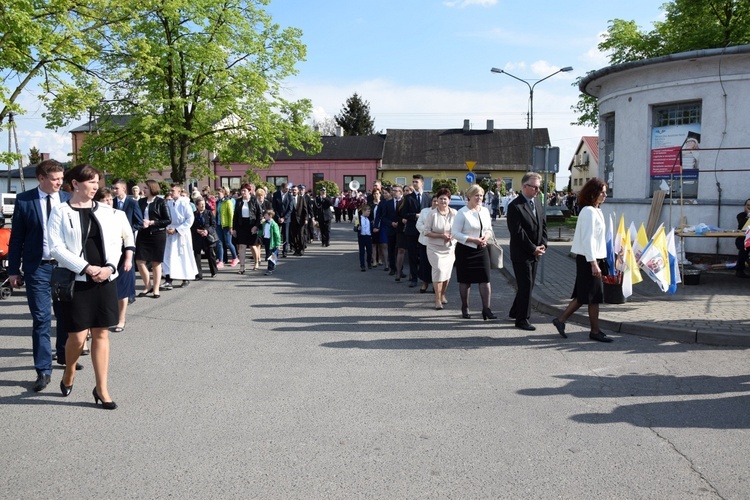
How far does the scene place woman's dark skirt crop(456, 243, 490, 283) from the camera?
876cm

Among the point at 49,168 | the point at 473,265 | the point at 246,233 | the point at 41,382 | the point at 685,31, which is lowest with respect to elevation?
the point at 41,382

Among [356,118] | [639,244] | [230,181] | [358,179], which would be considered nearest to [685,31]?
[639,244]

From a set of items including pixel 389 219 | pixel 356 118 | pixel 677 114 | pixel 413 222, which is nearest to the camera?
pixel 413 222

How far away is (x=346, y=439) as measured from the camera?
4418 millimetres

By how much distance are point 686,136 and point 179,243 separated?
9.97 metres

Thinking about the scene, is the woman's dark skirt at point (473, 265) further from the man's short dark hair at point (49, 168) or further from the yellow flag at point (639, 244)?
the man's short dark hair at point (49, 168)

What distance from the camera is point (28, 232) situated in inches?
232

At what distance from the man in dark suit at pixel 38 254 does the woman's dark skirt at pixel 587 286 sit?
17.7 ft

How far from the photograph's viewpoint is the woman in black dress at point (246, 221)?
1399cm

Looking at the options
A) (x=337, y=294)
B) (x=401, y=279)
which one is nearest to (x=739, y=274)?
(x=401, y=279)

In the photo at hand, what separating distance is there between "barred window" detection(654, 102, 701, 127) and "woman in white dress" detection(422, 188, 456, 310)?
6.29 meters

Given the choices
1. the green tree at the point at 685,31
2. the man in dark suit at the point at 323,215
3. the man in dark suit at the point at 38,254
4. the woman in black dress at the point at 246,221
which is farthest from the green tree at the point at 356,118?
the man in dark suit at the point at 38,254

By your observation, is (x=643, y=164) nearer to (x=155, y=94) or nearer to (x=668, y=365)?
(x=668, y=365)

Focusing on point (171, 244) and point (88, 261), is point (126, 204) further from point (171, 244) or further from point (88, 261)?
point (88, 261)
